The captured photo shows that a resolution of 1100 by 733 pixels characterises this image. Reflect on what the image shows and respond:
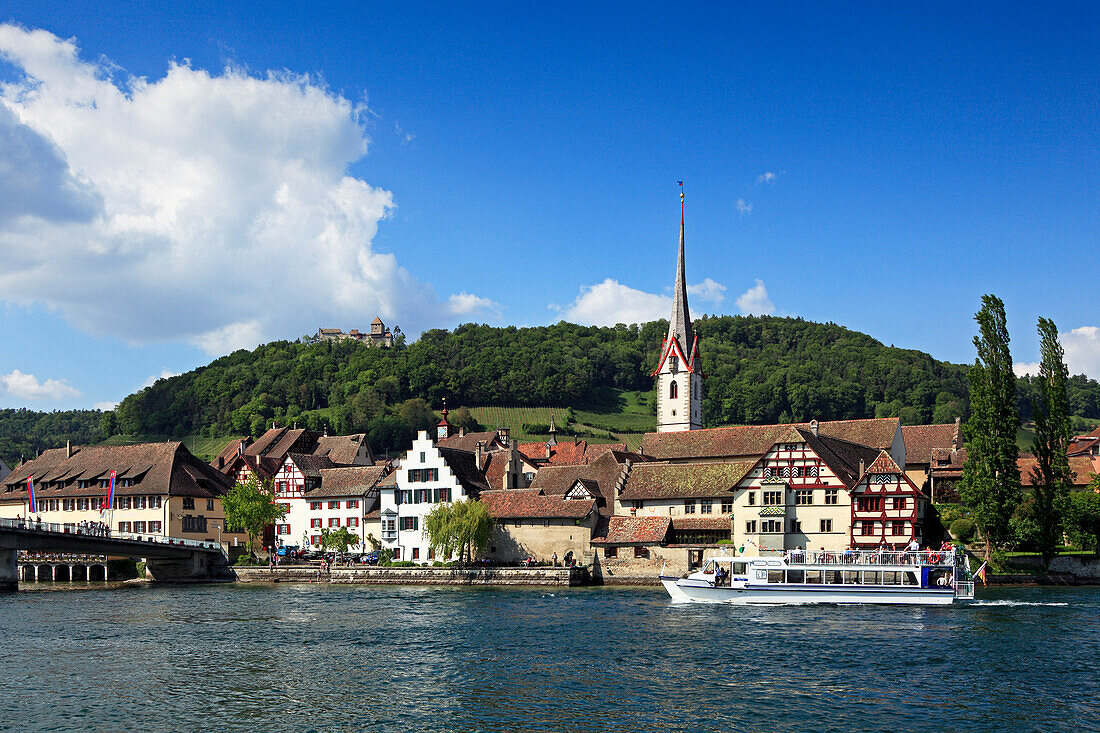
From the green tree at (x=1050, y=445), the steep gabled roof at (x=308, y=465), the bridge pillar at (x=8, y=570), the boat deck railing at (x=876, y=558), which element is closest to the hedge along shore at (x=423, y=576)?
the steep gabled roof at (x=308, y=465)

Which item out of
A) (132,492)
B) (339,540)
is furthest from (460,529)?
(132,492)

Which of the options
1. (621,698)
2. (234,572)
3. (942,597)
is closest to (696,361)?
(234,572)

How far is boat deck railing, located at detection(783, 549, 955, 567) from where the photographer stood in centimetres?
6078

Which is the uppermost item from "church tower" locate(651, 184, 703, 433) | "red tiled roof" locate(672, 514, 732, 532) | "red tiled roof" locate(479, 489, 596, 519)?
"church tower" locate(651, 184, 703, 433)

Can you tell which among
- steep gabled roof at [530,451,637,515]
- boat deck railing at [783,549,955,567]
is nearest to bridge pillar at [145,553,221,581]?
steep gabled roof at [530,451,637,515]

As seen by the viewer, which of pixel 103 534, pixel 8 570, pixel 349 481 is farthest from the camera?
pixel 349 481

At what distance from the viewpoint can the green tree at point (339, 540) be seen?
9169 cm

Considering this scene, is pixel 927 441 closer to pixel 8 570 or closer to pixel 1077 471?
pixel 1077 471

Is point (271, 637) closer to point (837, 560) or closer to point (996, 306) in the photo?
point (837, 560)

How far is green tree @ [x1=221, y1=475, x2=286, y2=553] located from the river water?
3172 cm

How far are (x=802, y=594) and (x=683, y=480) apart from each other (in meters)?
21.9

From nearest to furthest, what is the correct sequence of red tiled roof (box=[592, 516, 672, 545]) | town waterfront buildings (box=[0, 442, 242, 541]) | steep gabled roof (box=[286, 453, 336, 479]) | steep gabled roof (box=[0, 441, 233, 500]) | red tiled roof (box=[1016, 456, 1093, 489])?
red tiled roof (box=[592, 516, 672, 545]), red tiled roof (box=[1016, 456, 1093, 489]), town waterfront buildings (box=[0, 442, 242, 541]), steep gabled roof (box=[0, 441, 233, 500]), steep gabled roof (box=[286, 453, 336, 479])

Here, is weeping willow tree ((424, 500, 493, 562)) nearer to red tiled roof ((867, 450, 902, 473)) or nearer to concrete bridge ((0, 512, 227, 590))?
concrete bridge ((0, 512, 227, 590))

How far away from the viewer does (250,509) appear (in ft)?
302
